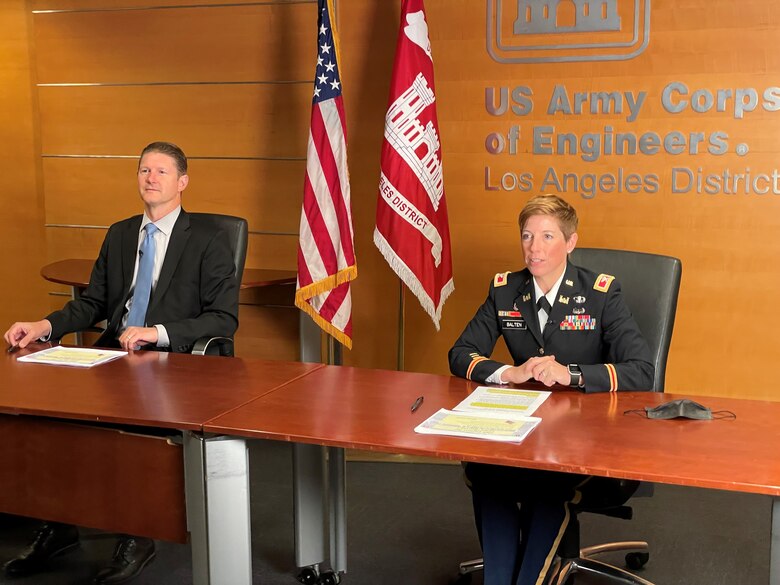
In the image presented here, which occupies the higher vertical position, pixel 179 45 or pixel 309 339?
pixel 179 45

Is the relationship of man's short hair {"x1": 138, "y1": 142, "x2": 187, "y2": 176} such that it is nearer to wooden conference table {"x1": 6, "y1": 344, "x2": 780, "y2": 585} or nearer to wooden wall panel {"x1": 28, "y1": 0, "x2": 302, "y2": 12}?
wooden conference table {"x1": 6, "y1": 344, "x2": 780, "y2": 585}

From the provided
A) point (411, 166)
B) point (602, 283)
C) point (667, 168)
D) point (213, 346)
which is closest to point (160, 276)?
point (213, 346)

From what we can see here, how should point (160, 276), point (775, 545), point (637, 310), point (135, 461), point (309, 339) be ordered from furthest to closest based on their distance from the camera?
point (309, 339) < point (160, 276) < point (637, 310) < point (135, 461) < point (775, 545)

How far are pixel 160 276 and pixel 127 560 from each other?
0.99m

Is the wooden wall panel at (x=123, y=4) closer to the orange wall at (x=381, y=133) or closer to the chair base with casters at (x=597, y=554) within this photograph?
the orange wall at (x=381, y=133)

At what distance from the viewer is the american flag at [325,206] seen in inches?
159

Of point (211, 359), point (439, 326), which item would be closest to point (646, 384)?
point (211, 359)

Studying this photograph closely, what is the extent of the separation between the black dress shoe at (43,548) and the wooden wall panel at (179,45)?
2342 mm

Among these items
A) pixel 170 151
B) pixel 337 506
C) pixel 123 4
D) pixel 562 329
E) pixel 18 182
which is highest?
pixel 123 4

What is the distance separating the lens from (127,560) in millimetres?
3080

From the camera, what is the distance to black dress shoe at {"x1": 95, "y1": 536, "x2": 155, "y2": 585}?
303 centimetres

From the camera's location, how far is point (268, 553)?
3.31m

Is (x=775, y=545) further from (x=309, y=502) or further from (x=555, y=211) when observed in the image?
(x=309, y=502)

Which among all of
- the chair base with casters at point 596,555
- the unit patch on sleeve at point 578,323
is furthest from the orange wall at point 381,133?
the unit patch on sleeve at point 578,323
